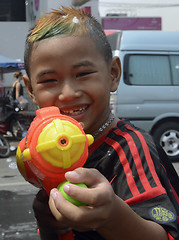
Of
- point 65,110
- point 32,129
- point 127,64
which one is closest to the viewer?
point 32,129

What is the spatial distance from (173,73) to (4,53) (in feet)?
26.7

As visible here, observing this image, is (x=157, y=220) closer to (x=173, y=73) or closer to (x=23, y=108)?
(x=173, y=73)

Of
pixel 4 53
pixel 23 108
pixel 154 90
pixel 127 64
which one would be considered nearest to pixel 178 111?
pixel 154 90

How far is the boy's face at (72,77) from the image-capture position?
105cm

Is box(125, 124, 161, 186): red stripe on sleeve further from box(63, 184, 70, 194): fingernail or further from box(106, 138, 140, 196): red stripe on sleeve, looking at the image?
box(63, 184, 70, 194): fingernail

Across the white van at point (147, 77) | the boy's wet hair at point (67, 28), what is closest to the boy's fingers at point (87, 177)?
the boy's wet hair at point (67, 28)

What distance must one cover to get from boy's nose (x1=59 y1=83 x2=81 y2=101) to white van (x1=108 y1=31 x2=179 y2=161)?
539 cm

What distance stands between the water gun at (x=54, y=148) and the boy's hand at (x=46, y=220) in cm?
15

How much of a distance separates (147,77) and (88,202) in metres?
6.08

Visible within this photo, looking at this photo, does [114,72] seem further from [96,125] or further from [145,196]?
[145,196]

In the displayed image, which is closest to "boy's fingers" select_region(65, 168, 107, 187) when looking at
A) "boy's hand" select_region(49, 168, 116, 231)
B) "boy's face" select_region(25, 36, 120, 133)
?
"boy's hand" select_region(49, 168, 116, 231)

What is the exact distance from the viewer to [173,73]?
6770 mm

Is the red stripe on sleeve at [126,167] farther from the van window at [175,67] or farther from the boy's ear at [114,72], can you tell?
the van window at [175,67]

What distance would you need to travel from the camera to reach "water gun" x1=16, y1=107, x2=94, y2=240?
0.88 m
